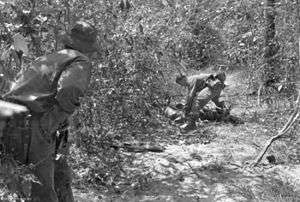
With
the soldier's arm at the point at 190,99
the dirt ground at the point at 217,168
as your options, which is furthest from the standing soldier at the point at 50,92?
the soldier's arm at the point at 190,99

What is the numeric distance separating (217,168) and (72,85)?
11.1 ft

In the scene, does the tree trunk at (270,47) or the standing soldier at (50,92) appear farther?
the tree trunk at (270,47)

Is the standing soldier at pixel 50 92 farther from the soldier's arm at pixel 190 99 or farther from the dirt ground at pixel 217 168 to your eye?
the soldier's arm at pixel 190 99

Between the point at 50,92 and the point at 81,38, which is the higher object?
the point at 81,38

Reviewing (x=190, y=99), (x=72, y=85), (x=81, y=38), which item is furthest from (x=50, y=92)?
(x=190, y=99)

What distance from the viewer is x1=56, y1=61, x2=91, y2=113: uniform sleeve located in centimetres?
327

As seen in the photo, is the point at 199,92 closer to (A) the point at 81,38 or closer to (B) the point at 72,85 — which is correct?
(A) the point at 81,38

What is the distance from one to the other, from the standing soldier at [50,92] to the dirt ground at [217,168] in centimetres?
190

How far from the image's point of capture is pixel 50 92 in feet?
11.2

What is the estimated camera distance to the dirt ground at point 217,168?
18.1 ft

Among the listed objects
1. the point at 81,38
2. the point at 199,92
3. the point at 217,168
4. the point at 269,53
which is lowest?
the point at 217,168

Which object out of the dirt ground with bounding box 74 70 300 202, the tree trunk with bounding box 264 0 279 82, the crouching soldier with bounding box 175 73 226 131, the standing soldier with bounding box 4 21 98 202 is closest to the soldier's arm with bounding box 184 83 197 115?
the crouching soldier with bounding box 175 73 226 131

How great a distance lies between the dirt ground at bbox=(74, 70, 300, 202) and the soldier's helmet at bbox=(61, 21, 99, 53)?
223 cm

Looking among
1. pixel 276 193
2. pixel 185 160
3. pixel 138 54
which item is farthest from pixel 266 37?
pixel 276 193
